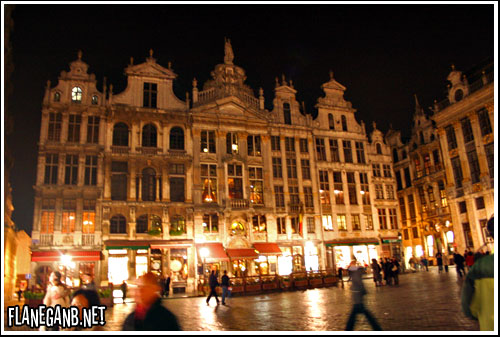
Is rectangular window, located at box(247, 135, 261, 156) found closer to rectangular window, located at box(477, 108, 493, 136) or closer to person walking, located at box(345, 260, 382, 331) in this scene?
rectangular window, located at box(477, 108, 493, 136)

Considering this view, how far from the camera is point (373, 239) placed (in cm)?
4338

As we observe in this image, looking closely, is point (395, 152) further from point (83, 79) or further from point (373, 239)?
point (83, 79)

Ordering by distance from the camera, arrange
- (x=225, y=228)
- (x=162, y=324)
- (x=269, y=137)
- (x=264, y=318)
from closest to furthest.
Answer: (x=162, y=324), (x=264, y=318), (x=225, y=228), (x=269, y=137)

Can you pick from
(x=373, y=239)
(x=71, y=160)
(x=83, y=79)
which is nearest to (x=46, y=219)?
(x=71, y=160)

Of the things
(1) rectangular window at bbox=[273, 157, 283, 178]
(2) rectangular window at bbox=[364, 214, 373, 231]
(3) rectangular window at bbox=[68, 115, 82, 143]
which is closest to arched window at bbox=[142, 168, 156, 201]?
(3) rectangular window at bbox=[68, 115, 82, 143]

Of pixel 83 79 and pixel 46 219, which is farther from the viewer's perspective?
pixel 83 79

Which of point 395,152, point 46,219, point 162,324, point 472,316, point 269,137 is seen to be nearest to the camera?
point 472,316

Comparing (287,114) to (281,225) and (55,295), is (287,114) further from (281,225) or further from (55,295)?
(55,295)

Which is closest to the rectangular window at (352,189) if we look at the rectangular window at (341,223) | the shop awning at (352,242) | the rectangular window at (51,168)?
the rectangular window at (341,223)

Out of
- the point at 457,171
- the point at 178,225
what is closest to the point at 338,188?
the point at 457,171

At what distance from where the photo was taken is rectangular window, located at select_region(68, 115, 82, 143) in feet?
117

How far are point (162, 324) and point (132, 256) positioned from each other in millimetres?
31015

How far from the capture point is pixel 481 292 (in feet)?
14.9

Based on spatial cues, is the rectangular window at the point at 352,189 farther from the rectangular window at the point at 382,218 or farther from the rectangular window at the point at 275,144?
the rectangular window at the point at 275,144
